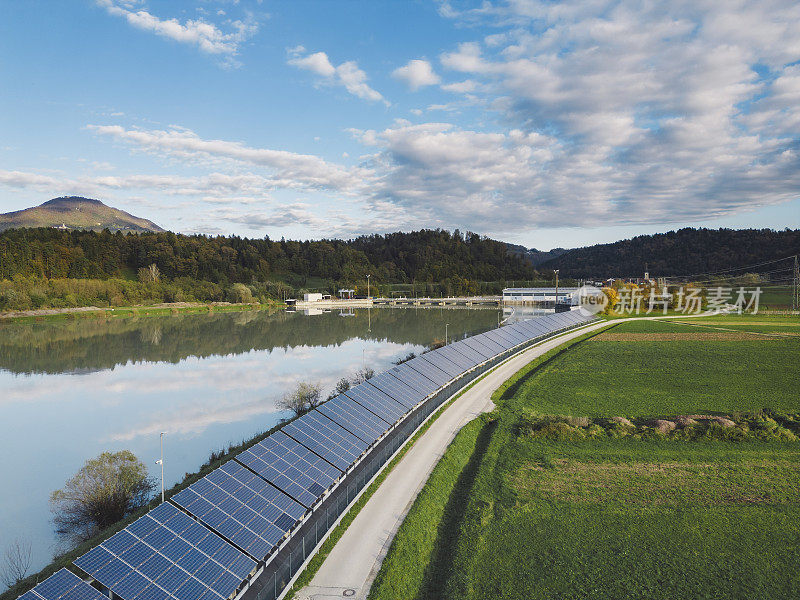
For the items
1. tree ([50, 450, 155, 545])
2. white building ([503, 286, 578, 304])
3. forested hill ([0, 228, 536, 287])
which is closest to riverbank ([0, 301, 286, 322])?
forested hill ([0, 228, 536, 287])

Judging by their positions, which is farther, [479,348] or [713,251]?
[713,251]

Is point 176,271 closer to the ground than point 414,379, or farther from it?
farther from it

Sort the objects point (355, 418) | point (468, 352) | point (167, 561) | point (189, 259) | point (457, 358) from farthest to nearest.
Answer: point (189, 259)
point (468, 352)
point (457, 358)
point (355, 418)
point (167, 561)

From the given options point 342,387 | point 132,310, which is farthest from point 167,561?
point 132,310

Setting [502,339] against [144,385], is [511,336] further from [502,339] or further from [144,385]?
[144,385]

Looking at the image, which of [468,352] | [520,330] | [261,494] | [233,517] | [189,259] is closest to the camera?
[233,517]
